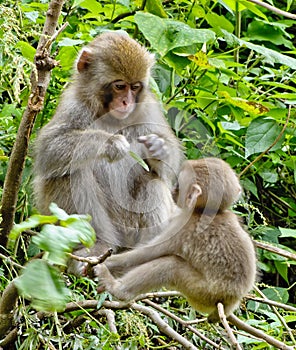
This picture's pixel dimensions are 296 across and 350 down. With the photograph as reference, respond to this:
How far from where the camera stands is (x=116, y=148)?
3.88 metres

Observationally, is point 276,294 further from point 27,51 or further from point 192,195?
point 27,51

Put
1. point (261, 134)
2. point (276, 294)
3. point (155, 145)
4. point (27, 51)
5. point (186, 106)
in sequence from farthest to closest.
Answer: point (276, 294)
point (186, 106)
point (261, 134)
point (27, 51)
point (155, 145)

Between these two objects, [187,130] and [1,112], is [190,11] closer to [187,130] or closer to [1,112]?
[187,130]

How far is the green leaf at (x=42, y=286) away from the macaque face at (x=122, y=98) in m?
2.34

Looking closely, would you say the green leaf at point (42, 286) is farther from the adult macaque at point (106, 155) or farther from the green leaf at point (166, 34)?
the green leaf at point (166, 34)

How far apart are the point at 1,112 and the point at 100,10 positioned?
3.63 feet

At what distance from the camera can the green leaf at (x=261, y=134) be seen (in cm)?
494

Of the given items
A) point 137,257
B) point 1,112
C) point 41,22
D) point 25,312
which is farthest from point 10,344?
point 41,22

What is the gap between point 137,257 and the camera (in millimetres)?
3678

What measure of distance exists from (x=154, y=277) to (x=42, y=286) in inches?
69.0

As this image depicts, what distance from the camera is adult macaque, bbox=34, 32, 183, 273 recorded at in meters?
4.10

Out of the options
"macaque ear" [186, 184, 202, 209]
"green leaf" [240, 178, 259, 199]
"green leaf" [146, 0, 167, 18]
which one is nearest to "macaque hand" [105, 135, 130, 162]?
"macaque ear" [186, 184, 202, 209]

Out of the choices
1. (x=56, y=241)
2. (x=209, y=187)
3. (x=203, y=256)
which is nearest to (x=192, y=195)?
(x=209, y=187)

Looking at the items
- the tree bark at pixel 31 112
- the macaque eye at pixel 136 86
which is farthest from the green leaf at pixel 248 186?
the tree bark at pixel 31 112
